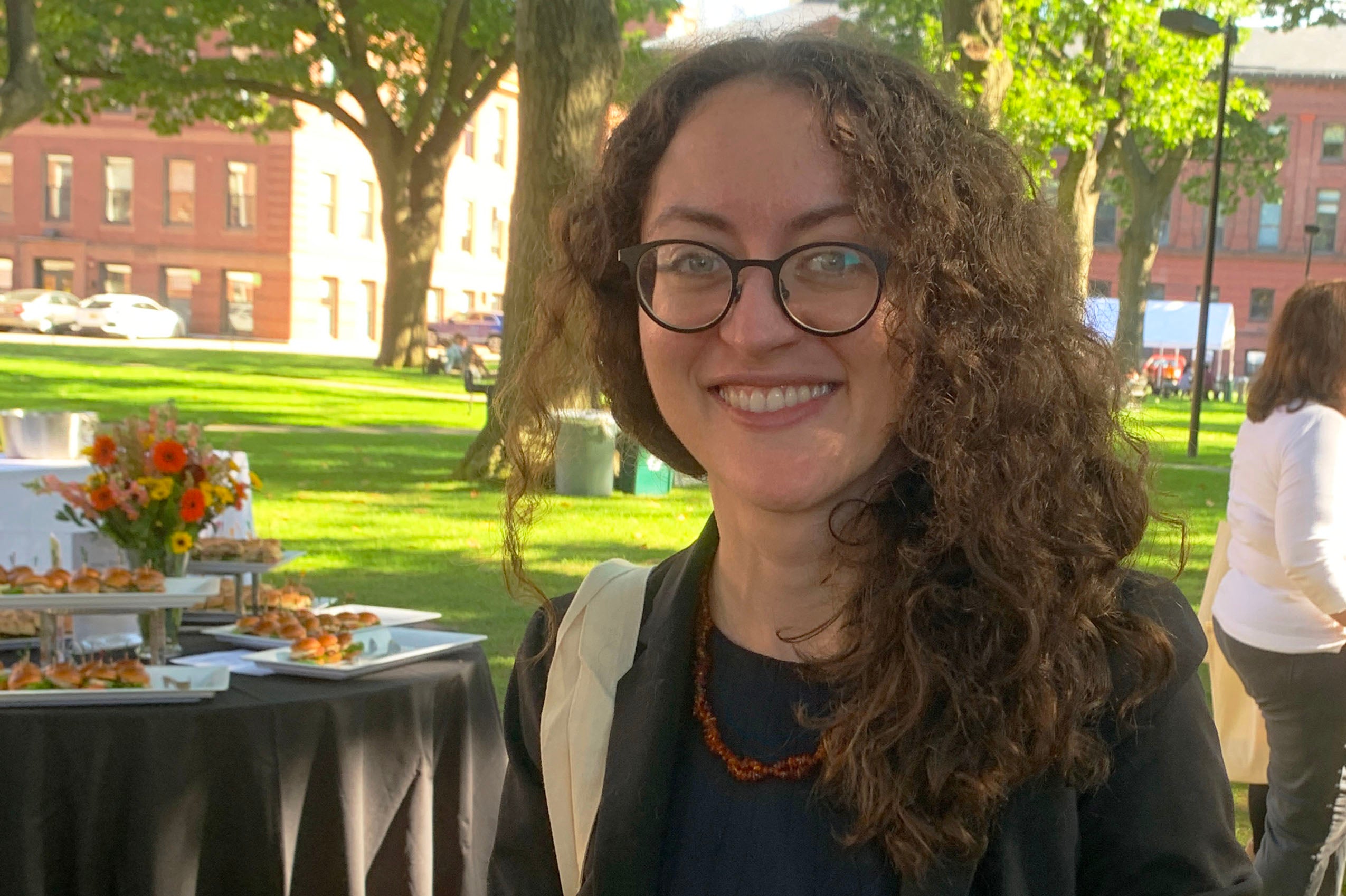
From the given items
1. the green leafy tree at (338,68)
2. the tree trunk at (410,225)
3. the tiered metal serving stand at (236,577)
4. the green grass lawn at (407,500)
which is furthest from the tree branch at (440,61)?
the tiered metal serving stand at (236,577)

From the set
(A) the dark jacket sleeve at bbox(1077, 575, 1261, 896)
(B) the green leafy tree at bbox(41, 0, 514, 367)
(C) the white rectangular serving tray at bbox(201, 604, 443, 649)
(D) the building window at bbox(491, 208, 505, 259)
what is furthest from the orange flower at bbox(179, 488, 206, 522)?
(D) the building window at bbox(491, 208, 505, 259)

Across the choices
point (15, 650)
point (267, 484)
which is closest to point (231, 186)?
point (267, 484)

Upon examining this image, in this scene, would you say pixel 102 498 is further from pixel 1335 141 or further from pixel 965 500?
pixel 1335 141

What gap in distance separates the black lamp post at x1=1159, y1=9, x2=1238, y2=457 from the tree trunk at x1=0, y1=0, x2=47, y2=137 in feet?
47.4

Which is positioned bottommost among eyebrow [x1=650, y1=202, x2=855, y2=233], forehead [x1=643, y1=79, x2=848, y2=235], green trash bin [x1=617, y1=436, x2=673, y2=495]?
green trash bin [x1=617, y1=436, x2=673, y2=495]

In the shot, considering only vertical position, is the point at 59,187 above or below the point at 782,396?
above

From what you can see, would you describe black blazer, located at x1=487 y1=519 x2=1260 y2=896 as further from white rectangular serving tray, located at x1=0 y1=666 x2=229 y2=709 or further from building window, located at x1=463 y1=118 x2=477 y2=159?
building window, located at x1=463 y1=118 x2=477 y2=159

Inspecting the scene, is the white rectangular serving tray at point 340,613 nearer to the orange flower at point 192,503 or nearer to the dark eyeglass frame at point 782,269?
the orange flower at point 192,503

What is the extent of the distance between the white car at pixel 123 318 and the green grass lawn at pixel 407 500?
19.3m

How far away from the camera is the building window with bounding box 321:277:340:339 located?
180ft

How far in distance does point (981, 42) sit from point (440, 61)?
16.5 metres

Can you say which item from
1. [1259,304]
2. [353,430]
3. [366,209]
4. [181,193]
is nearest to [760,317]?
[353,430]

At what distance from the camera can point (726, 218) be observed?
1803 millimetres

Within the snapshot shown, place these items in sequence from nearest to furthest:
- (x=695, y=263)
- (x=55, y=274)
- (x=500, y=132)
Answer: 1. (x=695, y=263)
2. (x=55, y=274)
3. (x=500, y=132)
